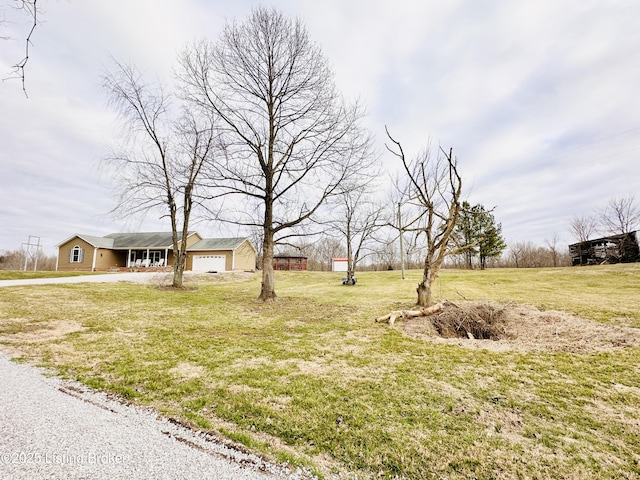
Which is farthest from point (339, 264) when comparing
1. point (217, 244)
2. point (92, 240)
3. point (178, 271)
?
point (92, 240)

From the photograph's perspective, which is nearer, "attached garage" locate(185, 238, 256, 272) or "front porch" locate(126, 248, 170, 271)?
"front porch" locate(126, 248, 170, 271)

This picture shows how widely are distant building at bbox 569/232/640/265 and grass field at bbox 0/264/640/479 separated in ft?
91.0

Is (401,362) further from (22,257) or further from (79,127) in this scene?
(22,257)

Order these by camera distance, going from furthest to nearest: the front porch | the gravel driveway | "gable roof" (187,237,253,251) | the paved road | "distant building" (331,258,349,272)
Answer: "distant building" (331,258,349,272), "gable roof" (187,237,253,251), the front porch, the paved road, the gravel driveway

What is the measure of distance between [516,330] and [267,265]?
7628 millimetres

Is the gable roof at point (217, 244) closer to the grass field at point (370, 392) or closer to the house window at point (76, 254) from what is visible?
the house window at point (76, 254)

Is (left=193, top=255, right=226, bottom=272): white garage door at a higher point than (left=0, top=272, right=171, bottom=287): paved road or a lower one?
higher

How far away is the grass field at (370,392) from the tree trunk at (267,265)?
376 cm

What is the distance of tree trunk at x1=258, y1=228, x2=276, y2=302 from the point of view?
10.1m

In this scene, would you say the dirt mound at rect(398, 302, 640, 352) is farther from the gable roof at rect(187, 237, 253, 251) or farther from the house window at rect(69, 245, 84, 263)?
the house window at rect(69, 245, 84, 263)

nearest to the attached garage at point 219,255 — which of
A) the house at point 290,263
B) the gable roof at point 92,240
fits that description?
the house at point 290,263

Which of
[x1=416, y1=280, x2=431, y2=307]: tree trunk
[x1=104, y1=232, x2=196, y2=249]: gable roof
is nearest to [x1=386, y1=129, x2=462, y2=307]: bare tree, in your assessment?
[x1=416, y1=280, x2=431, y2=307]: tree trunk

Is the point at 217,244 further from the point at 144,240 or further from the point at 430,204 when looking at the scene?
the point at 430,204

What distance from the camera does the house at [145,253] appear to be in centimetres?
2956
